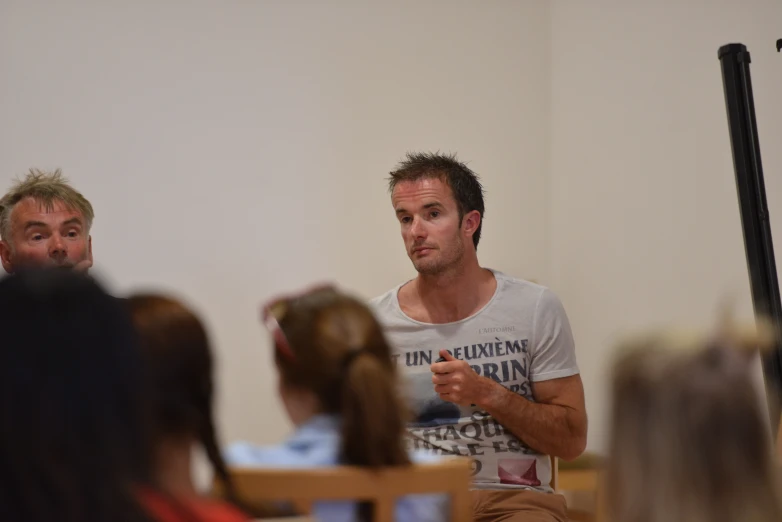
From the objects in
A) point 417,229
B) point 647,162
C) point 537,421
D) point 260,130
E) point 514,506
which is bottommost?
point 514,506

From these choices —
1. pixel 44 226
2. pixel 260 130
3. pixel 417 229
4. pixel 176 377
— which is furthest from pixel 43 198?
pixel 176 377

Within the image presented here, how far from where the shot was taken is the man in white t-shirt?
2.27 meters

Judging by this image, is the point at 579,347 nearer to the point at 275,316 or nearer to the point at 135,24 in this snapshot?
the point at 135,24

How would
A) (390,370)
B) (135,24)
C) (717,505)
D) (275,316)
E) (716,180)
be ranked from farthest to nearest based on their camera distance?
(135,24), (716,180), (275,316), (390,370), (717,505)

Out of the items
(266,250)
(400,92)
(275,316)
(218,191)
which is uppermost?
(400,92)

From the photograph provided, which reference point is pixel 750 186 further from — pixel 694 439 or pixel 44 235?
pixel 44 235

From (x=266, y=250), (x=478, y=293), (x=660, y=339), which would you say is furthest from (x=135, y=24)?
(x=660, y=339)

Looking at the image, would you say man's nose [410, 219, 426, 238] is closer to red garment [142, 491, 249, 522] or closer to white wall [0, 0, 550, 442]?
white wall [0, 0, 550, 442]

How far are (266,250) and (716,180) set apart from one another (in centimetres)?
166

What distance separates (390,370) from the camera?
1.43m

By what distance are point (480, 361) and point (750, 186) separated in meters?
0.84

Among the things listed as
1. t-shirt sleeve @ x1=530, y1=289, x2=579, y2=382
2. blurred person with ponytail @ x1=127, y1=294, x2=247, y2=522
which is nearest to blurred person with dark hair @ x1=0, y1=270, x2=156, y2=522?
blurred person with ponytail @ x1=127, y1=294, x2=247, y2=522

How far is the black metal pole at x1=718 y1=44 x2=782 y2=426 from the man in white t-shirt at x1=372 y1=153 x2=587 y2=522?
496 millimetres

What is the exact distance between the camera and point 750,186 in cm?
238
